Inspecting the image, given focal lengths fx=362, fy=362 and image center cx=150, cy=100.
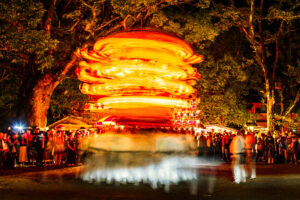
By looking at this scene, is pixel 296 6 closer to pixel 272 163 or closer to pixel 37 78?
pixel 272 163

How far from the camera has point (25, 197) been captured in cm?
904

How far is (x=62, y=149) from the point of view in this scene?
1734 centimetres

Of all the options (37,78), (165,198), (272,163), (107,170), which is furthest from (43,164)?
(272,163)

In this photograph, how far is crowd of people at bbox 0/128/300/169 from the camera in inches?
632

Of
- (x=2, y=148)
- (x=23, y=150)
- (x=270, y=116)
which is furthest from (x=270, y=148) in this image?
(x=2, y=148)

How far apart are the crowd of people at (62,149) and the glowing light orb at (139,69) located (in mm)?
3081

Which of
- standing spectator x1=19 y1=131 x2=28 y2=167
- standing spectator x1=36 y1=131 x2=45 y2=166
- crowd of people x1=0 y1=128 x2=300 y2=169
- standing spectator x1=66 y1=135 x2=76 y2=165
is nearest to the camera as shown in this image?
crowd of people x1=0 y1=128 x2=300 y2=169

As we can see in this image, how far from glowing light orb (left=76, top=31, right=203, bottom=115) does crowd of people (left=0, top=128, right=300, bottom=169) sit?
3.08 m

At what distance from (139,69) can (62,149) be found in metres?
7.91

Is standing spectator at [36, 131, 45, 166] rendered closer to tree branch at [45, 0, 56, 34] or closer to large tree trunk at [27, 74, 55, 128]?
large tree trunk at [27, 74, 55, 128]

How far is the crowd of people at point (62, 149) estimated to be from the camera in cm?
1606

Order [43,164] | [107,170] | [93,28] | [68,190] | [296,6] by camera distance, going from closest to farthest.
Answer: [68,190]
[107,170]
[43,164]
[93,28]
[296,6]

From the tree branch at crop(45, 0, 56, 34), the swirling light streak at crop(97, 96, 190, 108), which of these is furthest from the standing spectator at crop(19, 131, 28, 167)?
the swirling light streak at crop(97, 96, 190, 108)

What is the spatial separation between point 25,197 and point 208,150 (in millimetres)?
19270
